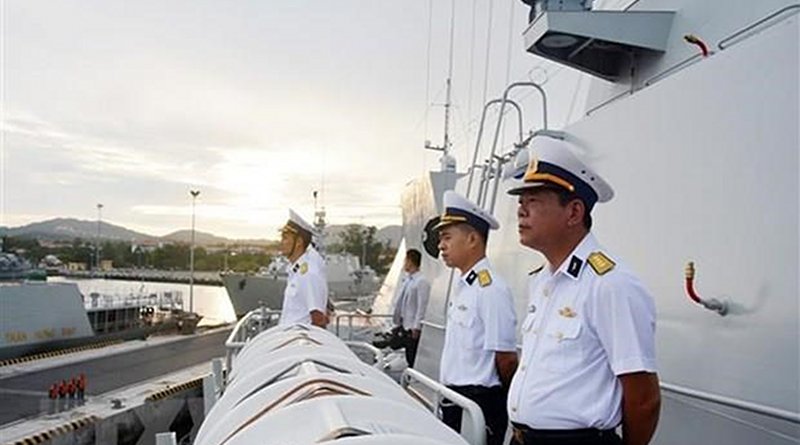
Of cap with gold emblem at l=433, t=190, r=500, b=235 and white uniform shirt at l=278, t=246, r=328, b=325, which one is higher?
cap with gold emblem at l=433, t=190, r=500, b=235

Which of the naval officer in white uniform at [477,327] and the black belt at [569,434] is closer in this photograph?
the black belt at [569,434]

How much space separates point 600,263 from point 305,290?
11.2 ft

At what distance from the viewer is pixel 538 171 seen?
8.21ft

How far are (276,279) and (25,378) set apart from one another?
16.2 meters

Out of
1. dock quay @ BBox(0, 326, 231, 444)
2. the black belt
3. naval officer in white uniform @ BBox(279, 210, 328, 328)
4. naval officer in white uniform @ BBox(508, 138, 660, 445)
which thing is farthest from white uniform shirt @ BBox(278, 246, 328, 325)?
the black belt

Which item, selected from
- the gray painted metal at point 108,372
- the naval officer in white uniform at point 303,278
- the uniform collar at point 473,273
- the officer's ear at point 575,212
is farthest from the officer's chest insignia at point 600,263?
the gray painted metal at point 108,372

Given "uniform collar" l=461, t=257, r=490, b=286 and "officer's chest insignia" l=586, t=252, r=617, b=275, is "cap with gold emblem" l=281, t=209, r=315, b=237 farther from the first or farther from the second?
"officer's chest insignia" l=586, t=252, r=617, b=275

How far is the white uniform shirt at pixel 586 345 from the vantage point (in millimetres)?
2211

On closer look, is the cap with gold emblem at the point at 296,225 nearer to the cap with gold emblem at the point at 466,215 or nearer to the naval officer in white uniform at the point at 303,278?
the naval officer in white uniform at the point at 303,278

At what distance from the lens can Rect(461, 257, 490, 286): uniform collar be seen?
3529mm

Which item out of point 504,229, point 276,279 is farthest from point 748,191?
point 276,279

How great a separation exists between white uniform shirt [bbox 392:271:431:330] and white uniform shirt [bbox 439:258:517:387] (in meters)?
4.70

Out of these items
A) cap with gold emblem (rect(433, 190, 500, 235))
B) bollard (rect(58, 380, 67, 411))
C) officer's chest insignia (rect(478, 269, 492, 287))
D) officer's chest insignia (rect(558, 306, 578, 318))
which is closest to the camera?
officer's chest insignia (rect(558, 306, 578, 318))

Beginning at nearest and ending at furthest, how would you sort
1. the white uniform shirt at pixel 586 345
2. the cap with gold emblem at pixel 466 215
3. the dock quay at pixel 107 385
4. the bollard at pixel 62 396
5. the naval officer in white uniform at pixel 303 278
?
the white uniform shirt at pixel 586 345
the cap with gold emblem at pixel 466 215
the naval officer in white uniform at pixel 303 278
the dock quay at pixel 107 385
the bollard at pixel 62 396
